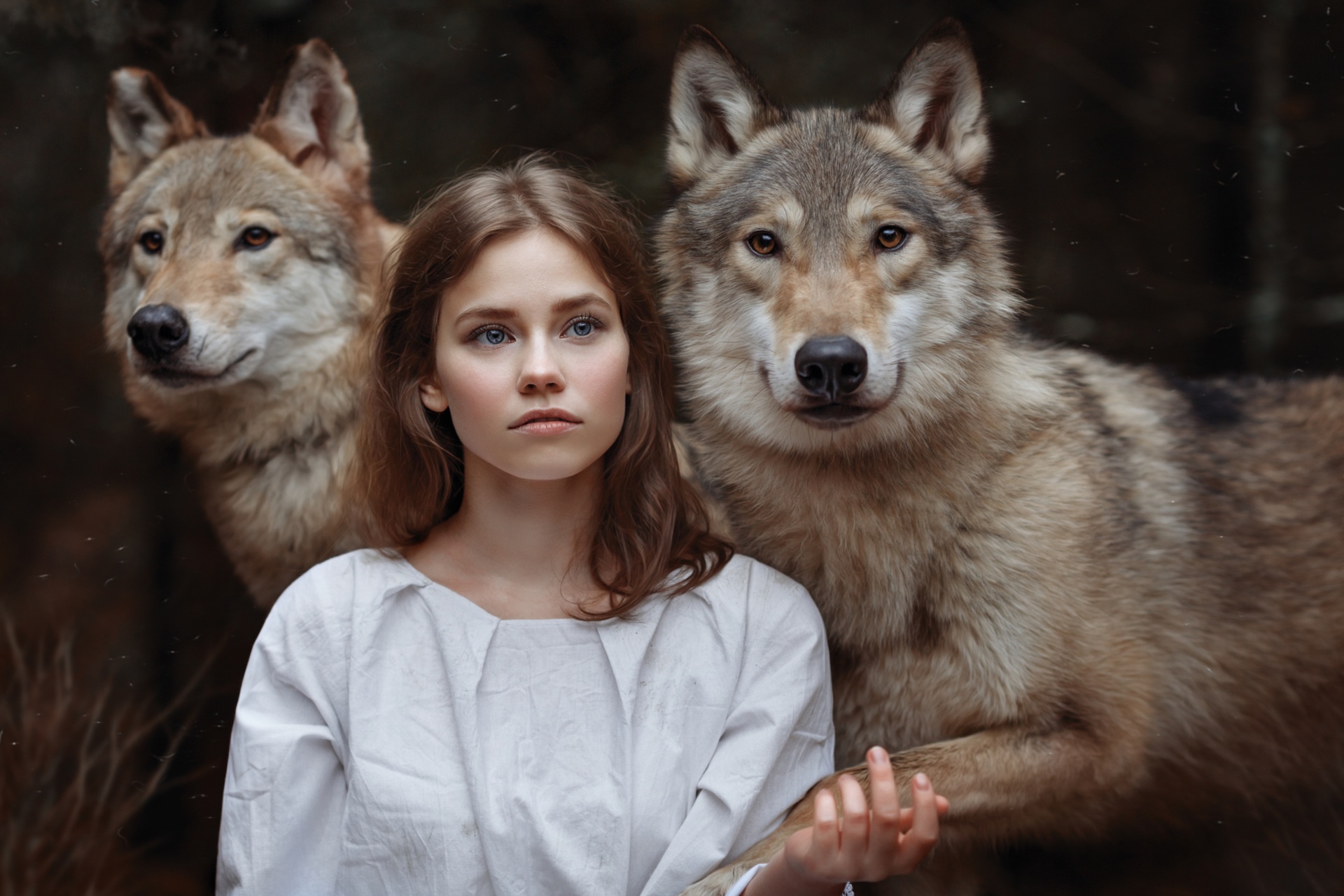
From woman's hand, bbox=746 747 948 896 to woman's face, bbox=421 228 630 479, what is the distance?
0.83 m

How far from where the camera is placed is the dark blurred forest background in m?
2.95

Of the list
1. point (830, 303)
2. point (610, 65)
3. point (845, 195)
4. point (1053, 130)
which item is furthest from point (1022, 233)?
point (610, 65)

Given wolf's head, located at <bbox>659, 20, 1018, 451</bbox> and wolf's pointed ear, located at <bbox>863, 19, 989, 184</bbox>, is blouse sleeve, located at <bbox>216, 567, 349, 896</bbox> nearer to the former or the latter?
wolf's head, located at <bbox>659, 20, 1018, 451</bbox>

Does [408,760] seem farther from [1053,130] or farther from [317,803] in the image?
[1053,130]

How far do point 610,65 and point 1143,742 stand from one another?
240cm

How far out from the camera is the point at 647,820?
2.12m

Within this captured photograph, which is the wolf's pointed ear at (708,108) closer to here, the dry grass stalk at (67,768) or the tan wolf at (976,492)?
the tan wolf at (976,492)

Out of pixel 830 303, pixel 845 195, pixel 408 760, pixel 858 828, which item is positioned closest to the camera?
pixel 858 828

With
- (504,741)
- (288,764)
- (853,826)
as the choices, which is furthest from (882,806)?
(288,764)

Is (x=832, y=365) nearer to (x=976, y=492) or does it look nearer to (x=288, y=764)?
(x=976, y=492)

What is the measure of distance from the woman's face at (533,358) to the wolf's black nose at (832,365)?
38 cm

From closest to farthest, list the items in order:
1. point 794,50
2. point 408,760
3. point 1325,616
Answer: point 408,760 → point 1325,616 → point 794,50

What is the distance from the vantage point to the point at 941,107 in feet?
8.89

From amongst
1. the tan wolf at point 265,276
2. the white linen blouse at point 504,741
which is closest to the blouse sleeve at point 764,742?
the white linen blouse at point 504,741
